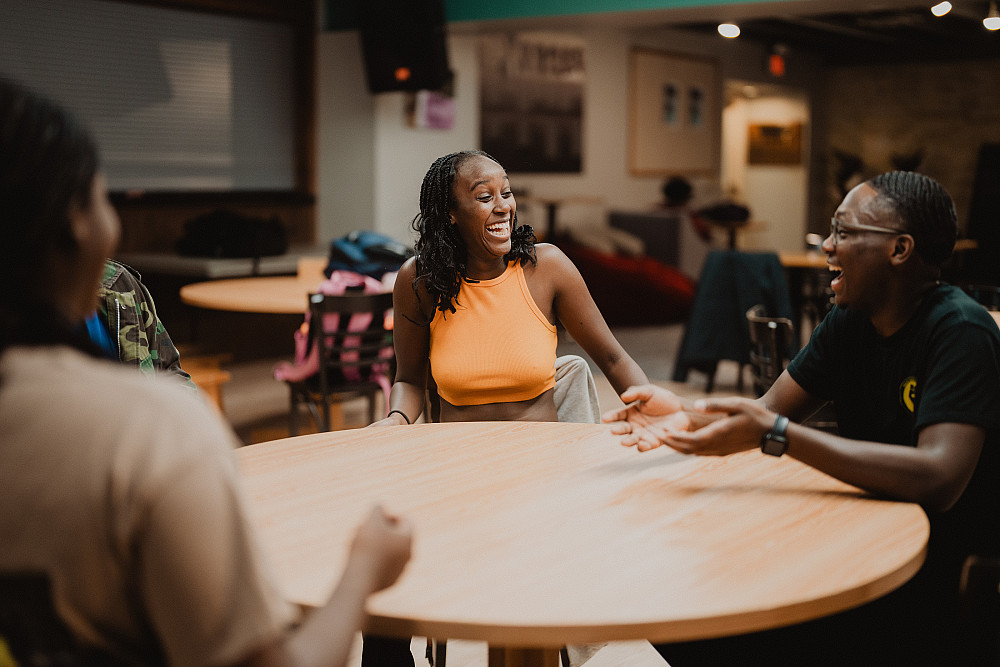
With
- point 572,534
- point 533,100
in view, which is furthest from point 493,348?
point 533,100

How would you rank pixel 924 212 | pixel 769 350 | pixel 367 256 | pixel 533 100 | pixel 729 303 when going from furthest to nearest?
1. pixel 533 100
2. pixel 729 303
3. pixel 367 256
4. pixel 769 350
5. pixel 924 212

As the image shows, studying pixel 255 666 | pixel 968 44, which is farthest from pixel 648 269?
pixel 255 666

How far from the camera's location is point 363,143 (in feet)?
23.7

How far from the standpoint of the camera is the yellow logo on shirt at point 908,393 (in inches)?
61.4

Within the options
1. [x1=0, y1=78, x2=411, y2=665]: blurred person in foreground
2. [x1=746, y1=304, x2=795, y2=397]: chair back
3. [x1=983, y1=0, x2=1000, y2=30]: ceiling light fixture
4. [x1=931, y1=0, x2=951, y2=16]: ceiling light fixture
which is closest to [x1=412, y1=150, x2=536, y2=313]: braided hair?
[x1=746, y1=304, x2=795, y2=397]: chair back

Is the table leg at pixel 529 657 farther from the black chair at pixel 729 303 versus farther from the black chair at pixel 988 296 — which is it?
the black chair at pixel 729 303

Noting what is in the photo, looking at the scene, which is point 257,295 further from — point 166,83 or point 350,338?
point 166,83

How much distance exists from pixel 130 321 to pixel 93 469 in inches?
50.8

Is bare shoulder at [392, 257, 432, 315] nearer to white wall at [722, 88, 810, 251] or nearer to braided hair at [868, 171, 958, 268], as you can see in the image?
braided hair at [868, 171, 958, 268]

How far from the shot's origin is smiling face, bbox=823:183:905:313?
155cm

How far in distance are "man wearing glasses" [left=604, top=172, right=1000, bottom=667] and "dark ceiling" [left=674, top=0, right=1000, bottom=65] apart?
8.75 metres

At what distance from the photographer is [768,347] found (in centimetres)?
305

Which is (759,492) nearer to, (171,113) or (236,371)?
(236,371)

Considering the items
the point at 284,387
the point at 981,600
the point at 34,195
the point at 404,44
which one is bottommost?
the point at 284,387
